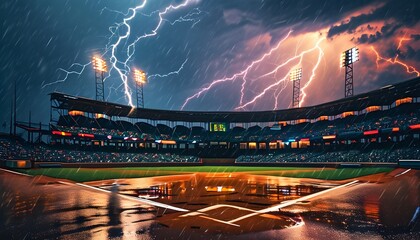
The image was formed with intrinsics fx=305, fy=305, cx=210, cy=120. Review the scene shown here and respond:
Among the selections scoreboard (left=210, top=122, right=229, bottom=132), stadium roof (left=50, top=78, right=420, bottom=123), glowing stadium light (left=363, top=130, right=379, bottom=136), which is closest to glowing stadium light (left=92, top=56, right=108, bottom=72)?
Result: stadium roof (left=50, top=78, right=420, bottom=123)

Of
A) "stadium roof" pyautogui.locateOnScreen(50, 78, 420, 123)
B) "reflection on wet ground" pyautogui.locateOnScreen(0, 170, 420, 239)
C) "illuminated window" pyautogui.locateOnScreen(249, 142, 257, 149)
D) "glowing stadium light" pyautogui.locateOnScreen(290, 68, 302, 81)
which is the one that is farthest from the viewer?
"illuminated window" pyautogui.locateOnScreen(249, 142, 257, 149)

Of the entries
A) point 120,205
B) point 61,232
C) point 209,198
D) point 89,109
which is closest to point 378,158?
point 209,198

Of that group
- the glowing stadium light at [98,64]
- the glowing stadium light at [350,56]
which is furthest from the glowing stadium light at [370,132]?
the glowing stadium light at [98,64]

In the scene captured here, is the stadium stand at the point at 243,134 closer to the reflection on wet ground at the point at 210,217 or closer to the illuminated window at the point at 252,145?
the illuminated window at the point at 252,145

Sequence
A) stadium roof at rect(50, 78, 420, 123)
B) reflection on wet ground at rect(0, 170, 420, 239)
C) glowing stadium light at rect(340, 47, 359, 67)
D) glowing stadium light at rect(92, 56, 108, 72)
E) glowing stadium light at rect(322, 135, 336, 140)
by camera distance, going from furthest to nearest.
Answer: glowing stadium light at rect(92, 56, 108, 72) < glowing stadium light at rect(322, 135, 336, 140) < glowing stadium light at rect(340, 47, 359, 67) < stadium roof at rect(50, 78, 420, 123) < reflection on wet ground at rect(0, 170, 420, 239)

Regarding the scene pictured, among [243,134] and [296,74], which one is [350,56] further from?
[243,134]

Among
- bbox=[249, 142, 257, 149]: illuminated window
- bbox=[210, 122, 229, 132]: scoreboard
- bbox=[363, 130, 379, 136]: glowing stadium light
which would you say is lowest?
bbox=[249, 142, 257, 149]: illuminated window

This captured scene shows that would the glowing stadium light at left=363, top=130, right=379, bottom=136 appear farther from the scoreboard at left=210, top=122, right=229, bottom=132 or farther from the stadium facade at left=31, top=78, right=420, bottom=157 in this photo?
the scoreboard at left=210, top=122, right=229, bottom=132

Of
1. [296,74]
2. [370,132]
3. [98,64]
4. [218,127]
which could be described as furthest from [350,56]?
[98,64]
